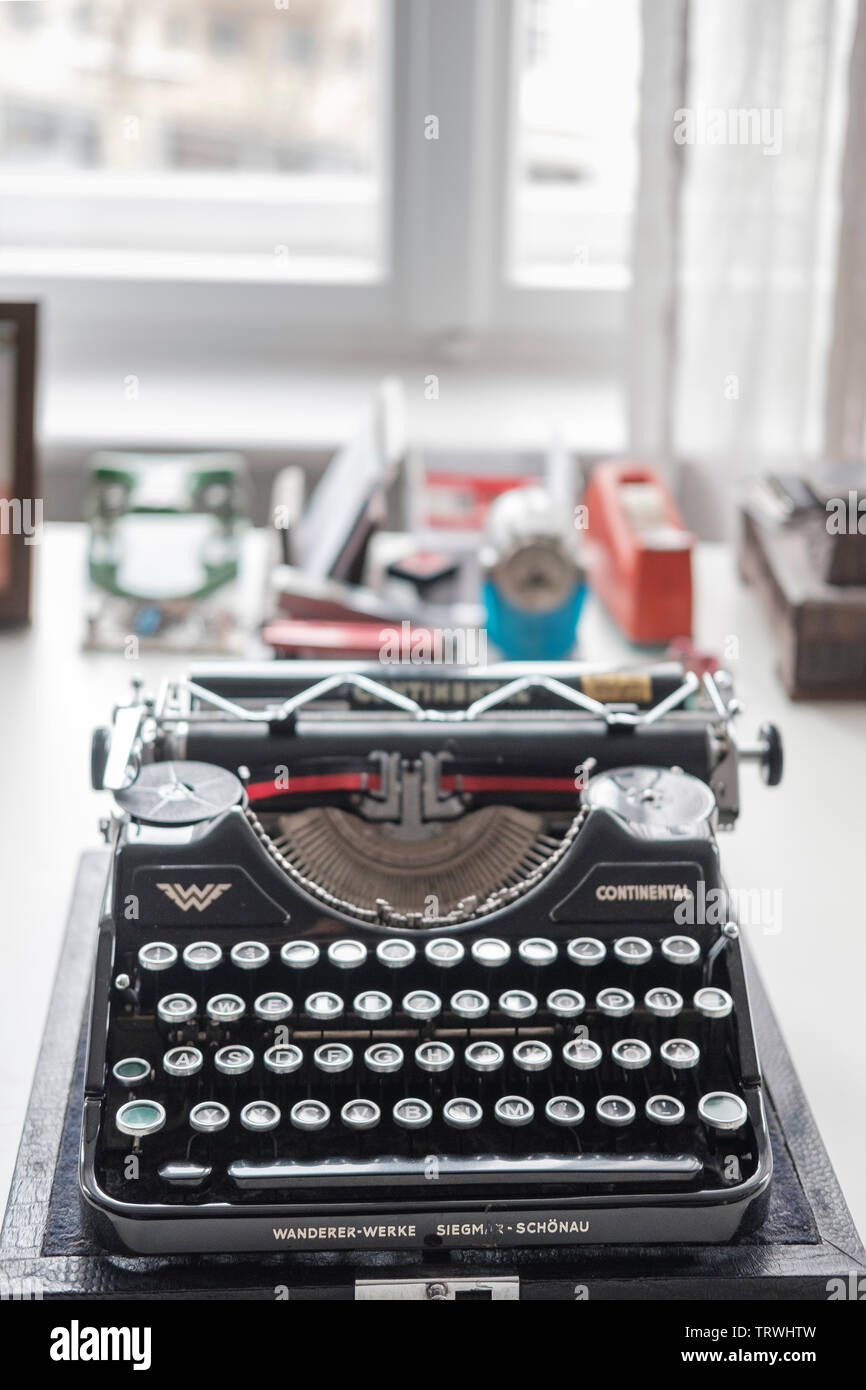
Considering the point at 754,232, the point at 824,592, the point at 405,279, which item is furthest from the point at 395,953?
the point at 405,279

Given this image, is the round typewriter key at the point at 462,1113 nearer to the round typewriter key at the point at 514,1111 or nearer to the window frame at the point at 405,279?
the round typewriter key at the point at 514,1111

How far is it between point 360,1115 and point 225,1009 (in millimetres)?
137

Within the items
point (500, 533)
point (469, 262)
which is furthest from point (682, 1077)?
point (469, 262)

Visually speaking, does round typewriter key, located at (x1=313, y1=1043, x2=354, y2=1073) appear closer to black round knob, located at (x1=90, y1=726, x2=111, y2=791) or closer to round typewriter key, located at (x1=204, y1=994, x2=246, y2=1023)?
round typewriter key, located at (x1=204, y1=994, x2=246, y2=1023)

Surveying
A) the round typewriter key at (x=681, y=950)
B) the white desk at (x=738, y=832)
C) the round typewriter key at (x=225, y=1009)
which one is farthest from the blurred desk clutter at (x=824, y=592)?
the round typewriter key at (x=225, y=1009)

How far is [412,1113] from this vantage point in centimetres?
126

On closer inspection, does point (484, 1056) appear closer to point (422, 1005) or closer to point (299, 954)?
point (422, 1005)

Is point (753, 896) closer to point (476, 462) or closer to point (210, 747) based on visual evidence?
point (210, 747)

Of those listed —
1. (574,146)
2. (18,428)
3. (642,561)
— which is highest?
(574,146)

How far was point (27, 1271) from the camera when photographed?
1.20 metres

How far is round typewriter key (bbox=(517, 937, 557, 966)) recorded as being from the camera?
1329 millimetres

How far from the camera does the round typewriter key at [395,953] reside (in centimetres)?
132

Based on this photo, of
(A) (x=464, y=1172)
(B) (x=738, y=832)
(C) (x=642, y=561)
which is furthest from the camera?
(C) (x=642, y=561)
